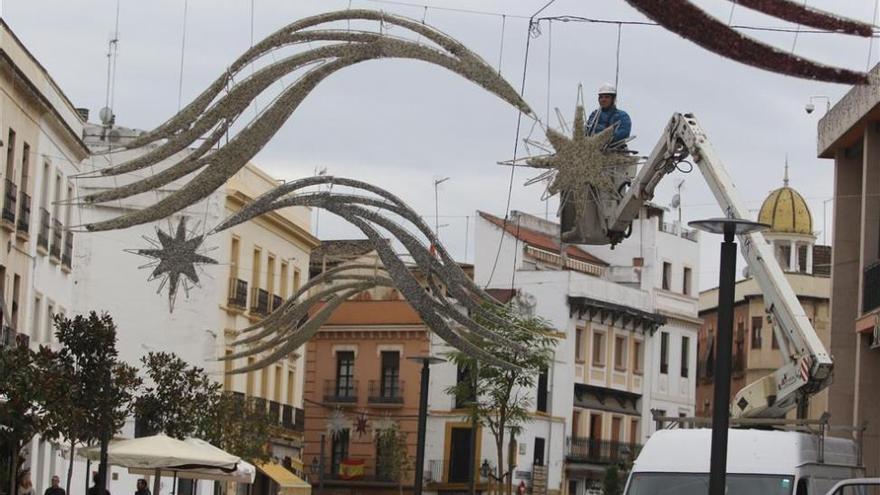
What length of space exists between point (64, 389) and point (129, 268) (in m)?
33.1

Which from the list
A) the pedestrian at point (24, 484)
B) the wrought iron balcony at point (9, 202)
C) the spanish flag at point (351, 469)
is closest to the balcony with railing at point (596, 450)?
the spanish flag at point (351, 469)

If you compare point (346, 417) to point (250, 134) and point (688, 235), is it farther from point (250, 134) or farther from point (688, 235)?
point (250, 134)

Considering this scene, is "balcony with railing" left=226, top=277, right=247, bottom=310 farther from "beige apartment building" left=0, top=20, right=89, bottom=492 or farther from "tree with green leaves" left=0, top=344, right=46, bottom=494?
"tree with green leaves" left=0, top=344, right=46, bottom=494

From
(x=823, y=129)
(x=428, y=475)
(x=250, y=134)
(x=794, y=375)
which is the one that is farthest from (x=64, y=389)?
(x=428, y=475)

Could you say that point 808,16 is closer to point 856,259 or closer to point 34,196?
point 856,259

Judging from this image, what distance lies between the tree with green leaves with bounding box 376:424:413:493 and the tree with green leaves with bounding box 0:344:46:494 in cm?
4862

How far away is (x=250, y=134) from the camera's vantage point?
23.1 meters

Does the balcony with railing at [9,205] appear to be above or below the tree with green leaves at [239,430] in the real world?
above

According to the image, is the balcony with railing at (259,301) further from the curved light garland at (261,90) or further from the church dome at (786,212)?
the curved light garland at (261,90)

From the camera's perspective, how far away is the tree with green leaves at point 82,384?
30812 millimetres

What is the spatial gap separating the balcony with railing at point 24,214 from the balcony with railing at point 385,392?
123ft

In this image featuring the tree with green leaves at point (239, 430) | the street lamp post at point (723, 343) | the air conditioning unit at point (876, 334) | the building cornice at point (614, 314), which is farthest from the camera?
the building cornice at point (614, 314)

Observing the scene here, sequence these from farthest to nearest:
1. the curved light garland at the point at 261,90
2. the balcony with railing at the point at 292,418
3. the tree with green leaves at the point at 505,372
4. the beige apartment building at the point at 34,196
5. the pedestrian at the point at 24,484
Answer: the balcony with railing at the point at 292,418 → the tree with green leaves at the point at 505,372 → the beige apartment building at the point at 34,196 → the pedestrian at the point at 24,484 → the curved light garland at the point at 261,90

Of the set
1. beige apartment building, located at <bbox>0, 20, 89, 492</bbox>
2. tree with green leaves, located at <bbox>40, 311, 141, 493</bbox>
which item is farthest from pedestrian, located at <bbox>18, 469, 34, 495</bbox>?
beige apartment building, located at <bbox>0, 20, 89, 492</bbox>
